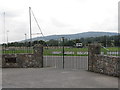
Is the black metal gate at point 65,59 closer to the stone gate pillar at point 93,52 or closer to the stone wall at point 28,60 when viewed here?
the stone wall at point 28,60

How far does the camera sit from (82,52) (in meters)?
21.7

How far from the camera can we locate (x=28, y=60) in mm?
13531

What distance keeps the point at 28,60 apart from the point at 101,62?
550 centimetres

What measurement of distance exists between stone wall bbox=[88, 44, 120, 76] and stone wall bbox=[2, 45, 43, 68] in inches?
152

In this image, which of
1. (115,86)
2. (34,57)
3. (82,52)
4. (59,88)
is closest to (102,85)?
(115,86)

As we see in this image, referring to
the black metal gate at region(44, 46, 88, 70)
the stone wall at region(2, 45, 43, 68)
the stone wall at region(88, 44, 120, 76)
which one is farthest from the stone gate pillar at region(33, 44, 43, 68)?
the stone wall at region(88, 44, 120, 76)

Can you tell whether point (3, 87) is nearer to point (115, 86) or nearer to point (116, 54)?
point (115, 86)

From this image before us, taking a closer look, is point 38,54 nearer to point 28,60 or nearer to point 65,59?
point 28,60

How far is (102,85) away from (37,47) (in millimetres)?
7027

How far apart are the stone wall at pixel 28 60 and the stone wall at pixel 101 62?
3.85m

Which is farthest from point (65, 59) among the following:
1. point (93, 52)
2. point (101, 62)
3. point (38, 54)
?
point (101, 62)

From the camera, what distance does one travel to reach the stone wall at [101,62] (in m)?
9.30

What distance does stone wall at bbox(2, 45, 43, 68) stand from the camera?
13.5m

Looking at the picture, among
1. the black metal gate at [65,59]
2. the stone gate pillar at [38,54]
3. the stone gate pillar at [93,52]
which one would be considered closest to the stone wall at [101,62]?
the stone gate pillar at [93,52]
